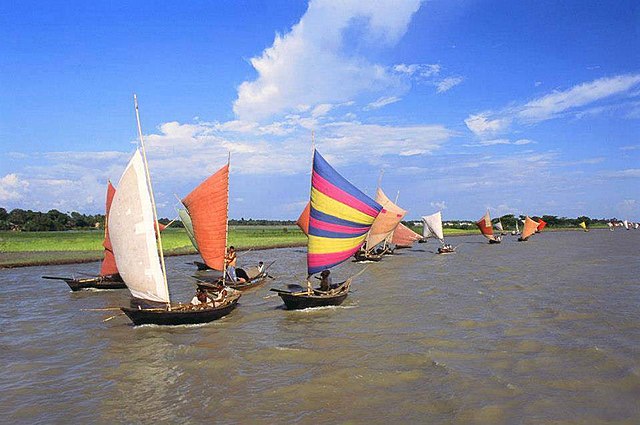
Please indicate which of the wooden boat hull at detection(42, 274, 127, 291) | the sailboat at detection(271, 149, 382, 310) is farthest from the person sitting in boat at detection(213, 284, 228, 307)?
the wooden boat hull at detection(42, 274, 127, 291)

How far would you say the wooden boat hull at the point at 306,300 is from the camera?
20.6 metres

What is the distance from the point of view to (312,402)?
11227mm

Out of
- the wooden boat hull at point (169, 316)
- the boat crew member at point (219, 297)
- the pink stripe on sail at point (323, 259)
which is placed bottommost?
the wooden boat hull at point (169, 316)

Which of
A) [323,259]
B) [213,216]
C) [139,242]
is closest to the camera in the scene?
[139,242]

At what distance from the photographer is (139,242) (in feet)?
56.6

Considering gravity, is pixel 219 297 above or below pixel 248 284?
above

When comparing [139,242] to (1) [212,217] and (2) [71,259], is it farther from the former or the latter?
(2) [71,259]

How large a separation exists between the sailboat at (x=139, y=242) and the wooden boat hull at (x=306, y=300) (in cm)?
446

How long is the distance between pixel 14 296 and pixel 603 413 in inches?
1129

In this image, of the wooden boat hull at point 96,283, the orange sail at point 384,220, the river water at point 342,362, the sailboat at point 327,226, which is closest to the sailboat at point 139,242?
the river water at point 342,362

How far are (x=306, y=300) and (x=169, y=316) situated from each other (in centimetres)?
593

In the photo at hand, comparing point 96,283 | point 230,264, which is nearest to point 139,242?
point 230,264

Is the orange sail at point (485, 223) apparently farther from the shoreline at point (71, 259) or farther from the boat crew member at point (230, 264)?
the boat crew member at point (230, 264)

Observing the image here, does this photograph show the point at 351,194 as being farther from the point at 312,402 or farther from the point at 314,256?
the point at 312,402
